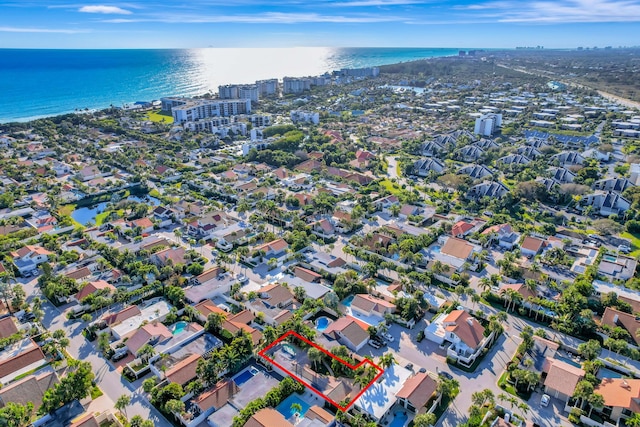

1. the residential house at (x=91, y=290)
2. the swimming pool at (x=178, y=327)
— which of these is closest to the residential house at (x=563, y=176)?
the swimming pool at (x=178, y=327)

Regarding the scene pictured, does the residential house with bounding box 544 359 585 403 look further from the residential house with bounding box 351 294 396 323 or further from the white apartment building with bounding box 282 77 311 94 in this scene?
the white apartment building with bounding box 282 77 311 94

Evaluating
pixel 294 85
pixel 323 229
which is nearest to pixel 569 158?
pixel 323 229

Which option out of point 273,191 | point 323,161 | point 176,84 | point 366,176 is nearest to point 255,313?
A: point 273,191

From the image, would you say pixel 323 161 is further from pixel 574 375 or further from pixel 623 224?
pixel 574 375

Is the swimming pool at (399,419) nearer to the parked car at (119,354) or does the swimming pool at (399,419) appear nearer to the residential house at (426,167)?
the parked car at (119,354)

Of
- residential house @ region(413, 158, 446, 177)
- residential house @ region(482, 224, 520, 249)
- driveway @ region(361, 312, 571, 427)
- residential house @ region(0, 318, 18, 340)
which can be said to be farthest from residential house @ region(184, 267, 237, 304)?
residential house @ region(413, 158, 446, 177)

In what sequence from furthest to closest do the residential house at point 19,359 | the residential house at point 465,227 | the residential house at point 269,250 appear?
the residential house at point 465,227, the residential house at point 269,250, the residential house at point 19,359

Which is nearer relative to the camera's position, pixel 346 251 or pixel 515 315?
pixel 515 315
